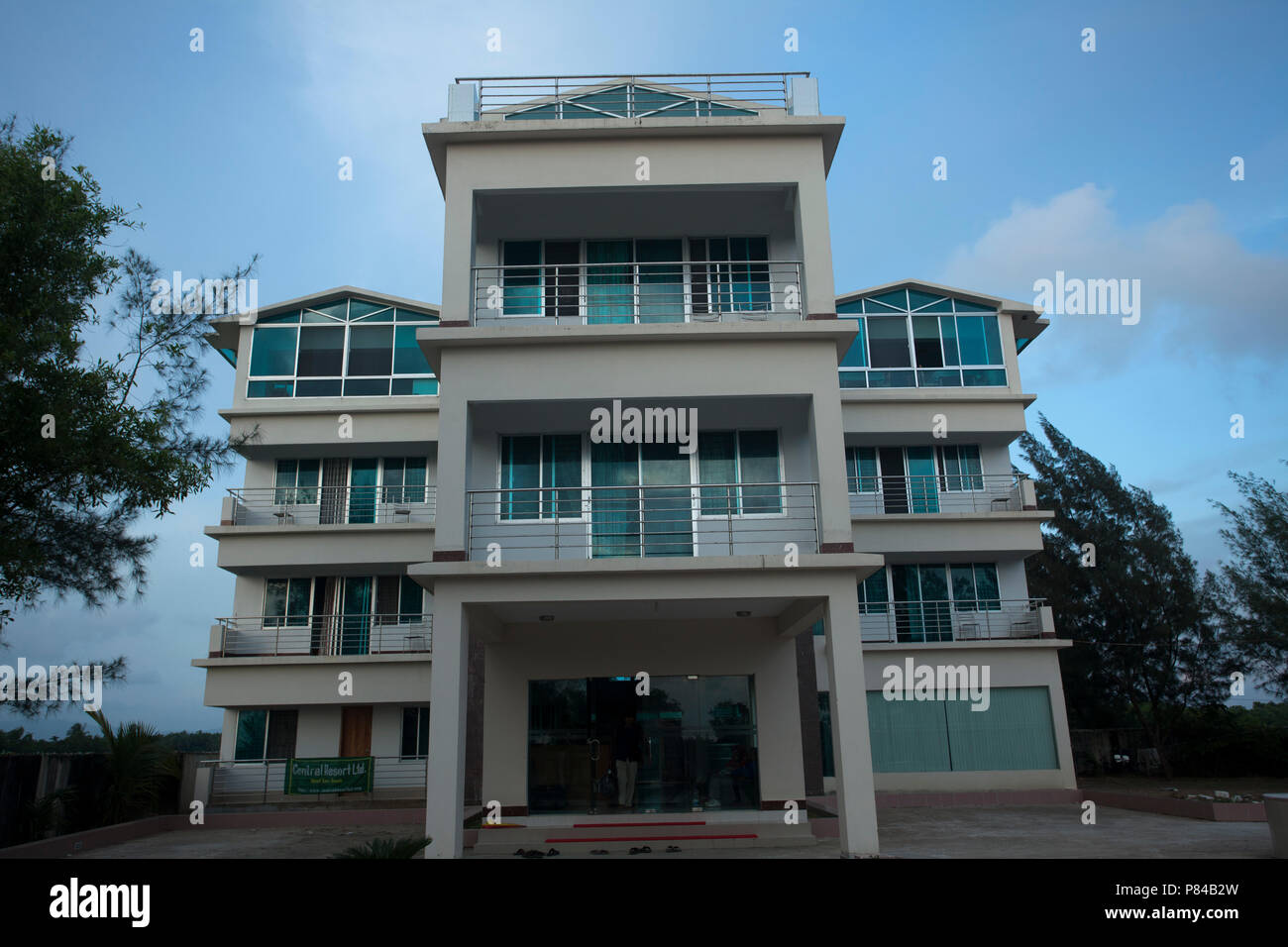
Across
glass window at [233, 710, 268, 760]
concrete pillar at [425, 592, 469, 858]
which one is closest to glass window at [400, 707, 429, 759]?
glass window at [233, 710, 268, 760]

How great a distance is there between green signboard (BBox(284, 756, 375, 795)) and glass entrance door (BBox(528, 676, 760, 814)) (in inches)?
294

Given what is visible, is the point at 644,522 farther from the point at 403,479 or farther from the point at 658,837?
the point at 403,479

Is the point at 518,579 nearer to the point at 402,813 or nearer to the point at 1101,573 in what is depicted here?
the point at 402,813

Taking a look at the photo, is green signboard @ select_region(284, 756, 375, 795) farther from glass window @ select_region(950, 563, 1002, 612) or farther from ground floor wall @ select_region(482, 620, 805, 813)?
glass window @ select_region(950, 563, 1002, 612)

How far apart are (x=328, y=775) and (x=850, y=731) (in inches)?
518

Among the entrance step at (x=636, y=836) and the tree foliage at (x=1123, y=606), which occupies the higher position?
the tree foliage at (x=1123, y=606)

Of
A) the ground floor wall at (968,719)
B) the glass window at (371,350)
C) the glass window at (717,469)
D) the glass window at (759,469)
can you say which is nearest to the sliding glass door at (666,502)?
the glass window at (717,469)

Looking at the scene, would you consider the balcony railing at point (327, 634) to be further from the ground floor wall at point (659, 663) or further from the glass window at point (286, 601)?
the ground floor wall at point (659, 663)

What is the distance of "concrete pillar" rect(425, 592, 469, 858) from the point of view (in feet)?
36.2

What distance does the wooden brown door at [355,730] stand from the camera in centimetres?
2216

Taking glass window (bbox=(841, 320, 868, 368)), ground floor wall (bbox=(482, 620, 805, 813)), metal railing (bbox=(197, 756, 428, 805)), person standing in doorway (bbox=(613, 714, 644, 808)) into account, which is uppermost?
glass window (bbox=(841, 320, 868, 368))

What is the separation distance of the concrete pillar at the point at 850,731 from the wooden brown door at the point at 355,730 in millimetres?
14445

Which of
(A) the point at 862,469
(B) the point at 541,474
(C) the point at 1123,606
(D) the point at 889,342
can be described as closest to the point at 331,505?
(B) the point at 541,474
